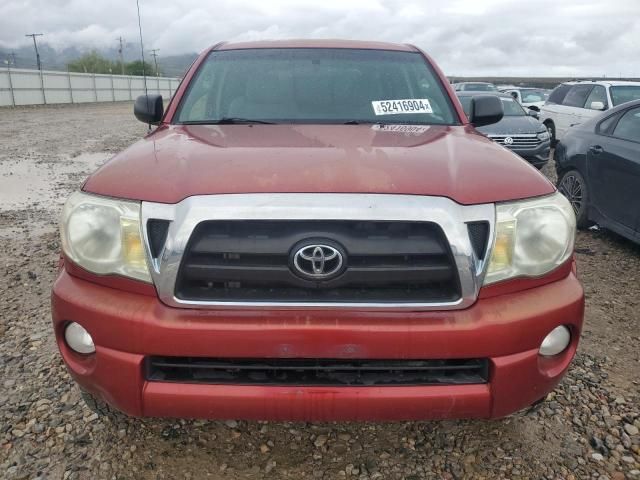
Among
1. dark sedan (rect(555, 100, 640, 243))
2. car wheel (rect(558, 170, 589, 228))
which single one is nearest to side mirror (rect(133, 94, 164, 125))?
dark sedan (rect(555, 100, 640, 243))

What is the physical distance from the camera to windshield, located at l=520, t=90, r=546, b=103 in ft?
63.6

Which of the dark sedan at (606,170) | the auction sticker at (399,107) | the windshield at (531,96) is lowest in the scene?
the windshield at (531,96)

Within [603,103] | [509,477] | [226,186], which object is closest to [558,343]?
[509,477]

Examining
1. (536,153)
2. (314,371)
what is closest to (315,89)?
(314,371)

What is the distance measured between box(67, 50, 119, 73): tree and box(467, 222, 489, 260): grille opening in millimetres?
83284

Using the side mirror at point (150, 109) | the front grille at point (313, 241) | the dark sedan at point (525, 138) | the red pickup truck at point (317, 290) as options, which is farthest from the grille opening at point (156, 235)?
the dark sedan at point (525, 138)

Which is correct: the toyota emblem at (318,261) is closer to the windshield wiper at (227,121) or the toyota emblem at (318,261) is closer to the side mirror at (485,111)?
the windshield wiper at (227,121)

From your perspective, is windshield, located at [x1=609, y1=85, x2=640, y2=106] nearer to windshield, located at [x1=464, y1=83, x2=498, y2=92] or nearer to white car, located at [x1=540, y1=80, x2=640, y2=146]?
white car, located at [x1=540, y1=80, x2=640, y2=146]

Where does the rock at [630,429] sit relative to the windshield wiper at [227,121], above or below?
below

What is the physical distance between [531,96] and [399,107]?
18.9m

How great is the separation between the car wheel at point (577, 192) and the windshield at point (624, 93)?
538 cm

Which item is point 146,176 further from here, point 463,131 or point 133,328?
point 463,131

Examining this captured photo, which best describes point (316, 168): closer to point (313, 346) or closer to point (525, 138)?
point (313, 346)

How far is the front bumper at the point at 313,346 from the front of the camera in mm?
1697
